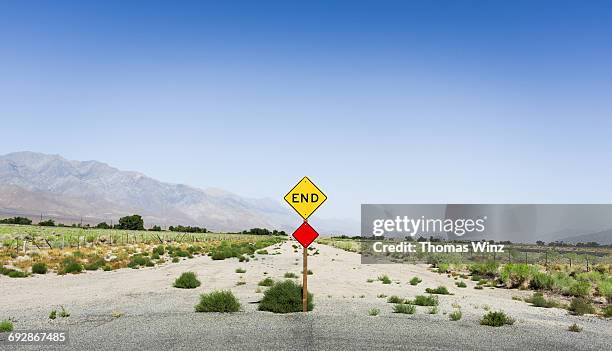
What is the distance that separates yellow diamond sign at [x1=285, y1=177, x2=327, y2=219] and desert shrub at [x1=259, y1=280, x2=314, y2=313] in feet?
11.7

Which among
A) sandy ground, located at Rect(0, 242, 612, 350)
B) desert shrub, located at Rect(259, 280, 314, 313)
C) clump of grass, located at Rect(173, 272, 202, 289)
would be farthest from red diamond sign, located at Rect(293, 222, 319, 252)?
clump of grass, located at Rect(173, 272, 202, 289)

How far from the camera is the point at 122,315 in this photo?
53.9 ft

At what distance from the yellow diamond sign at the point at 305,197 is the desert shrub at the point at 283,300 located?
140 inches

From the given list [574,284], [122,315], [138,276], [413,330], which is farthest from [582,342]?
[138,276]

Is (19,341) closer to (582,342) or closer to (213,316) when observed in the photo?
(213,316)

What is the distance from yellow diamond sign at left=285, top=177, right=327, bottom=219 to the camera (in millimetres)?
15172

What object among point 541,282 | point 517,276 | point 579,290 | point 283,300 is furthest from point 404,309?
point 517,276

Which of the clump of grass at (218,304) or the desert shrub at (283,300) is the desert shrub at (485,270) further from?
the clump of grass at (218,304)

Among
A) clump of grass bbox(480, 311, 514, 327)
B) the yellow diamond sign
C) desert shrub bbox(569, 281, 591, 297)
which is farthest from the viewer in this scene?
desert shrub bbox(569, 281, 591, 297)

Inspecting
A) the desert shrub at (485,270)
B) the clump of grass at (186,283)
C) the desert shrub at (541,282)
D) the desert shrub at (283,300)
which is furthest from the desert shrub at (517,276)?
the desert shrub at (283,300)

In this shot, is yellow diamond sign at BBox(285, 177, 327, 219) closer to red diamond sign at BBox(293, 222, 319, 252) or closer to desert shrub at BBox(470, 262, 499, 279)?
red diamond sign at BBox(293, 222, 319, 252)

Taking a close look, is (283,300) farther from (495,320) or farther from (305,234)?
(495,320)

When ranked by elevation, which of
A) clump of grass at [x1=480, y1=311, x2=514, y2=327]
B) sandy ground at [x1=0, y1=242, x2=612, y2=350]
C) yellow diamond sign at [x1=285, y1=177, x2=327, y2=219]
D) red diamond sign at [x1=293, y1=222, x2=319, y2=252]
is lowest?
sandy ground at [x1=0, y1=242, x2=612, y2=350]

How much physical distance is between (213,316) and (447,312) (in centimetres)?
855
